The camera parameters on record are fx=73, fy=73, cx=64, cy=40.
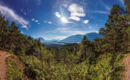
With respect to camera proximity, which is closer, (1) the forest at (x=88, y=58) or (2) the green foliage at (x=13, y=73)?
(1) the forest at (x=88, y=58)

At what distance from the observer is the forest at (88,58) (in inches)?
261

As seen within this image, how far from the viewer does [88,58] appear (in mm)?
17547

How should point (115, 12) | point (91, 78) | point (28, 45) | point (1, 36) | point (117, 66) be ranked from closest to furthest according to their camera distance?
point (91, 78)
point (117, 66)
point (115, 12)
point (1, 36)
point (28, 45)

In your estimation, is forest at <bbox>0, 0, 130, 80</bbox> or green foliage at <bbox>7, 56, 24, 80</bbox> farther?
green foliage at <bbox>7, 56, 24, 80</bbox>

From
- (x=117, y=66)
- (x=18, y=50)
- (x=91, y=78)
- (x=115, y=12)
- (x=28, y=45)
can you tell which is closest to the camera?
(x=91, y=78)

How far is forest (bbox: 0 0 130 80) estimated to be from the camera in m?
6.64

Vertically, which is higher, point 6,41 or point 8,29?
point 8,29

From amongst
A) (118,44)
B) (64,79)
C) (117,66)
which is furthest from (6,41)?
(118,44)

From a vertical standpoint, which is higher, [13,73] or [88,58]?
[13,73]

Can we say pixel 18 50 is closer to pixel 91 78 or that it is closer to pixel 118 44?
pixel 91 78

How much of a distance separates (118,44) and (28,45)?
30863mm

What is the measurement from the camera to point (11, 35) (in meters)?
22.3

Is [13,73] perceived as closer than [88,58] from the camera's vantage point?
Yes

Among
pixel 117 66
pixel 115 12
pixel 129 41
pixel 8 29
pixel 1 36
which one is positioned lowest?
pixel 117 66
